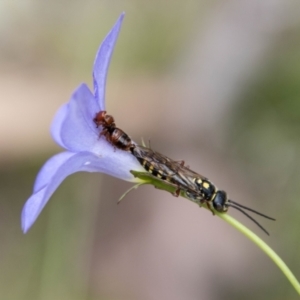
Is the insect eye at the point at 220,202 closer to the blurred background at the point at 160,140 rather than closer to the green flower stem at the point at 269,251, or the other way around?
the green flower stem at the point at 269,251

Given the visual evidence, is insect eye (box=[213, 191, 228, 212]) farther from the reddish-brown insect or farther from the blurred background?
the blurred background

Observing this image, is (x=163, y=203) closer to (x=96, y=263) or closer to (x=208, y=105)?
(x=96, y=263)

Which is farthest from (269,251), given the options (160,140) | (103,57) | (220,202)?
(160,140)

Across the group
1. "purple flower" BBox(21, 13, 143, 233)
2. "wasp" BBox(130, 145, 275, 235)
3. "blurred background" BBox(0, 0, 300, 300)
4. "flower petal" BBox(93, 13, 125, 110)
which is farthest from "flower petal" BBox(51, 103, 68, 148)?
"blurred background" BBox(0, 0, 300, 300)

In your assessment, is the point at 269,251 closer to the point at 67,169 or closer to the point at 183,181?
the point at 183,181

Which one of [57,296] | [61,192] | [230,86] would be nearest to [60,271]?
[57,296]

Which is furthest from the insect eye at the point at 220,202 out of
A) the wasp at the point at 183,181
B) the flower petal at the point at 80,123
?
the flower petal at the point at 80,123
